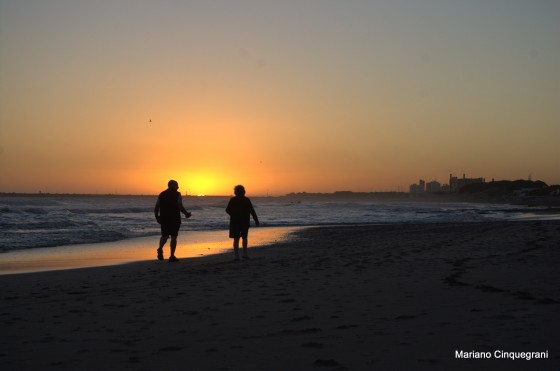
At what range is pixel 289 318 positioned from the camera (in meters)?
5.50

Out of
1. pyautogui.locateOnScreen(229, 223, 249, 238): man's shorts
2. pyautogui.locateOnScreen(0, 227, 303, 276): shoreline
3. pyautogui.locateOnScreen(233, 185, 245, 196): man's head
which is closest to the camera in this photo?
pyautogui.locateOnScreen(0, 227, 303, 276): shoreline

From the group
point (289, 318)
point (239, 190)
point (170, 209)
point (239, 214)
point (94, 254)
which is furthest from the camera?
point (94, 254)

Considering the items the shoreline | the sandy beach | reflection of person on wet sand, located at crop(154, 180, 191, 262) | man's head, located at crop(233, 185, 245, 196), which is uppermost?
man's head, located at crop(233, 185, 245, 196)

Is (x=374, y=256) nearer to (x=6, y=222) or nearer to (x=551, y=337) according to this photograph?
(x=551, y=337)

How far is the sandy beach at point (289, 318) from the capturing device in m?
4.08

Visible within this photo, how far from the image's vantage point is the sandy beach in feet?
13.4

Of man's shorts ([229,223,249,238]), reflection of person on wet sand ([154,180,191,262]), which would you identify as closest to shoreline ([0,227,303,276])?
reflection of person on wet sand ([154,180,191,262])

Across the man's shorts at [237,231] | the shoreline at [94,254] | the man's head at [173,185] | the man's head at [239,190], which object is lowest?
the shoreline at [94,254]

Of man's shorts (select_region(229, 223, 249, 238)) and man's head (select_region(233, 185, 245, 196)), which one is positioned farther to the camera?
man's head (select_region(233, 185, 245, 196))

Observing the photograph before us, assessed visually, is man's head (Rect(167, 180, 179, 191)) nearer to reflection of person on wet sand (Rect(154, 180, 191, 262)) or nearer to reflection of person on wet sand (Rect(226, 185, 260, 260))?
reflection of person on wet sand (Rect(154, 180, 191, 262))

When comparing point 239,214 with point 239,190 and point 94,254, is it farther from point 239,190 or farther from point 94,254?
point 94,254

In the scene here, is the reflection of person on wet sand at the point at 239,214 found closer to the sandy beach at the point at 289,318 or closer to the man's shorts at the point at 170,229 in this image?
the man's shorts at the point at 170,229

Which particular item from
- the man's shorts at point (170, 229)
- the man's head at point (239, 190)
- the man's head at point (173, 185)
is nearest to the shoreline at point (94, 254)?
the man's shorts at point (170, 229)

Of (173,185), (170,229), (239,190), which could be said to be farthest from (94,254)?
(239,190)
